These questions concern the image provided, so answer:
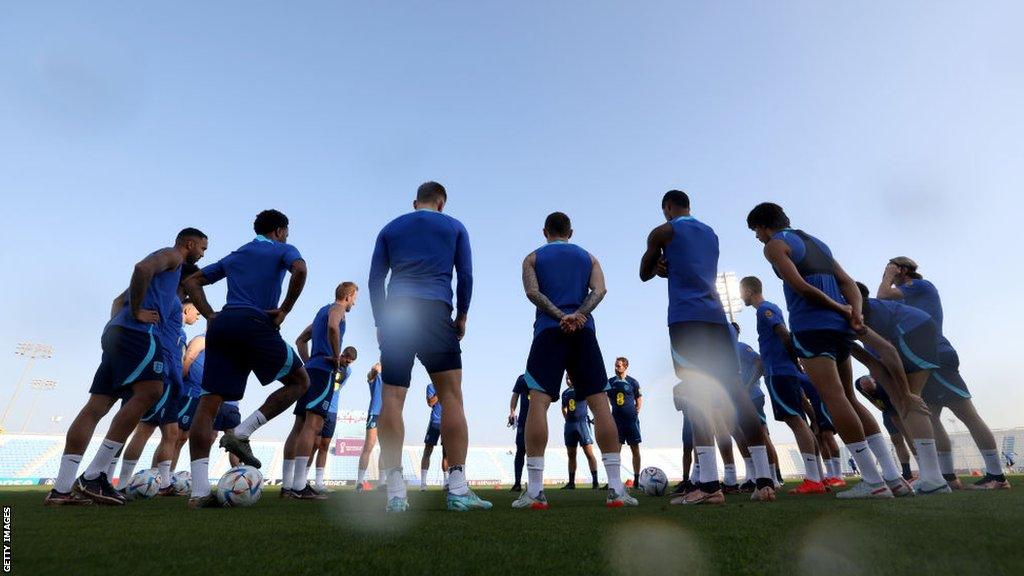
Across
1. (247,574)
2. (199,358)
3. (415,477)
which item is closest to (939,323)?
(247,574)

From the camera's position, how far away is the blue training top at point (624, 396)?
1173cm

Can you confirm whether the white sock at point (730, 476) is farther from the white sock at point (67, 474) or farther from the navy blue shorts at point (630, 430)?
the white sock at point (67, 474)

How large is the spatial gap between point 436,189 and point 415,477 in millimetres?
44992

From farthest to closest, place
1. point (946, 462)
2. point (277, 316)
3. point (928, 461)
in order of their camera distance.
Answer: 1. point (946, 462)
2. point (277, 316)
3. point (928, 461)

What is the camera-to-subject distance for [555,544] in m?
2.26

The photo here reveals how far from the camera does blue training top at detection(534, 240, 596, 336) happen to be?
16.0ft

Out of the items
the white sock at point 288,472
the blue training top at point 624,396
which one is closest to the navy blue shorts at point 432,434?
the blue training top at point 624,396

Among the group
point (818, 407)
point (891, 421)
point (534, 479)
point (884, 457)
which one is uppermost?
point (818, 407)

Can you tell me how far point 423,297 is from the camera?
Result: 13.6 feet

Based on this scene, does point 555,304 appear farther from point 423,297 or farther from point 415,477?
point 415,477

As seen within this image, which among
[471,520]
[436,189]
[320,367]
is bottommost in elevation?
[471,520]

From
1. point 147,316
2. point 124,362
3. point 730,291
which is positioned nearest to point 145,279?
point 147,316

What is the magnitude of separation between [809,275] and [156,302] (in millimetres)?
6595

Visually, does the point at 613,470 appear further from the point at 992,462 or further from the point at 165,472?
the point at 165,472
